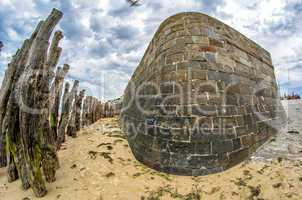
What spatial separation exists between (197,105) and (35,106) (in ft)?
10.2

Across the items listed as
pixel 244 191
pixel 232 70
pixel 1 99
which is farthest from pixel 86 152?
pixel 232 70

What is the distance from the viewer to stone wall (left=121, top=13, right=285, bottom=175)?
4.12m

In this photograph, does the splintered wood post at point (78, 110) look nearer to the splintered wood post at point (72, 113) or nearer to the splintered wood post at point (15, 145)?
the splintered wood post at point (72, 113)

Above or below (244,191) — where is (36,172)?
above

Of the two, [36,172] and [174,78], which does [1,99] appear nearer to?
[36,172]

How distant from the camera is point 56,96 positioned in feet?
19.7

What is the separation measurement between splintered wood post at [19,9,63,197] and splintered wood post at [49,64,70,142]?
2123 millimetres

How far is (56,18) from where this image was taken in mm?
3699

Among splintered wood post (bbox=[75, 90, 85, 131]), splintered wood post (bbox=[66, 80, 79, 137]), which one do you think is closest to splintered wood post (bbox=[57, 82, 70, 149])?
splintered wood post (bbox=[66, 80, 79, 137])

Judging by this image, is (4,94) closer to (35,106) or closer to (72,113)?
(35,106)

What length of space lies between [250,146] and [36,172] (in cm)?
446

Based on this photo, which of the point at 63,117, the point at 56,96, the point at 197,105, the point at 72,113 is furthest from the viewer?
the point at 72,113

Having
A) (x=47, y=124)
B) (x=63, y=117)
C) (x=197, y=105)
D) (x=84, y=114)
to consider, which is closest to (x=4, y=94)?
(x=47, y=124)

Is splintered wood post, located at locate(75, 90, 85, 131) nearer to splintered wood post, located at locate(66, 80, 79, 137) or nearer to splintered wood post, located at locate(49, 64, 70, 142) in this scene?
splintered wood post, located at locate(66, 80, 79, 137)
